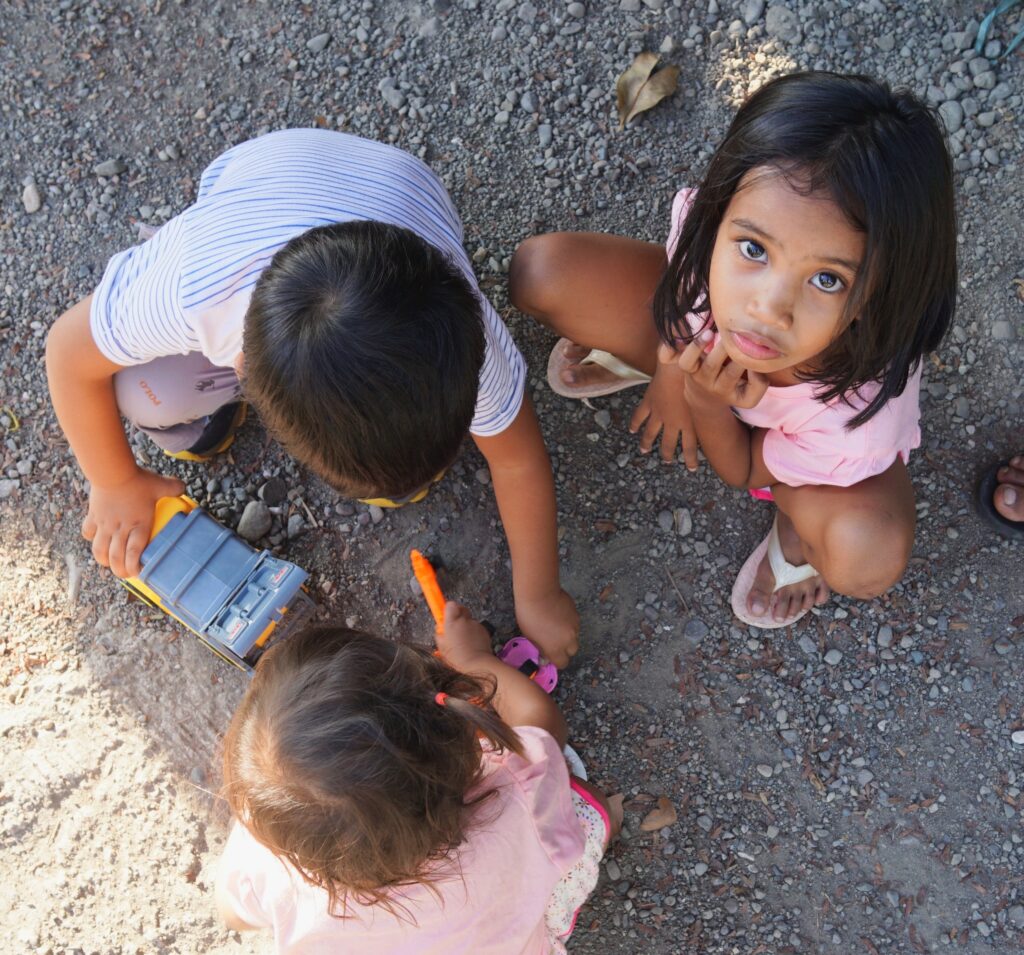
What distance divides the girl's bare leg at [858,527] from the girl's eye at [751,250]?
0.53 metres

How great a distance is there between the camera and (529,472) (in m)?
1.59

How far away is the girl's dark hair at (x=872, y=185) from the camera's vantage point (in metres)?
1.10

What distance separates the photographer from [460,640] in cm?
175

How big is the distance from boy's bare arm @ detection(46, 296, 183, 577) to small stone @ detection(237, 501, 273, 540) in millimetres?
151

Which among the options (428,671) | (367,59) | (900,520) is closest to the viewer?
(428,671)

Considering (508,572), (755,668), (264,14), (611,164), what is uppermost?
(264,14)

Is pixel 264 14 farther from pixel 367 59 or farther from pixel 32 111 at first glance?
pixel 32 111

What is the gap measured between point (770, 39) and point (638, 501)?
1.07m

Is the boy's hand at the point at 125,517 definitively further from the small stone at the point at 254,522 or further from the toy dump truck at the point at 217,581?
the small stone at the point at 254,522

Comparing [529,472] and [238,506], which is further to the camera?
[238,506]

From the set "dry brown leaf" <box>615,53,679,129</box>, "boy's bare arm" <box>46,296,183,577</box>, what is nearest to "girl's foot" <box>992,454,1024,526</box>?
"dry brown leaf" <box>615,53,679,129</box>

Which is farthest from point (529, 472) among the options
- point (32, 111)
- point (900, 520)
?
point (32, 111)

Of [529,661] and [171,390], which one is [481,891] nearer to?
[529,661]

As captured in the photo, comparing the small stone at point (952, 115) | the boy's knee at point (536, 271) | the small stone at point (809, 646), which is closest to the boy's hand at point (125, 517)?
the boy's knee at point (536, 271)
